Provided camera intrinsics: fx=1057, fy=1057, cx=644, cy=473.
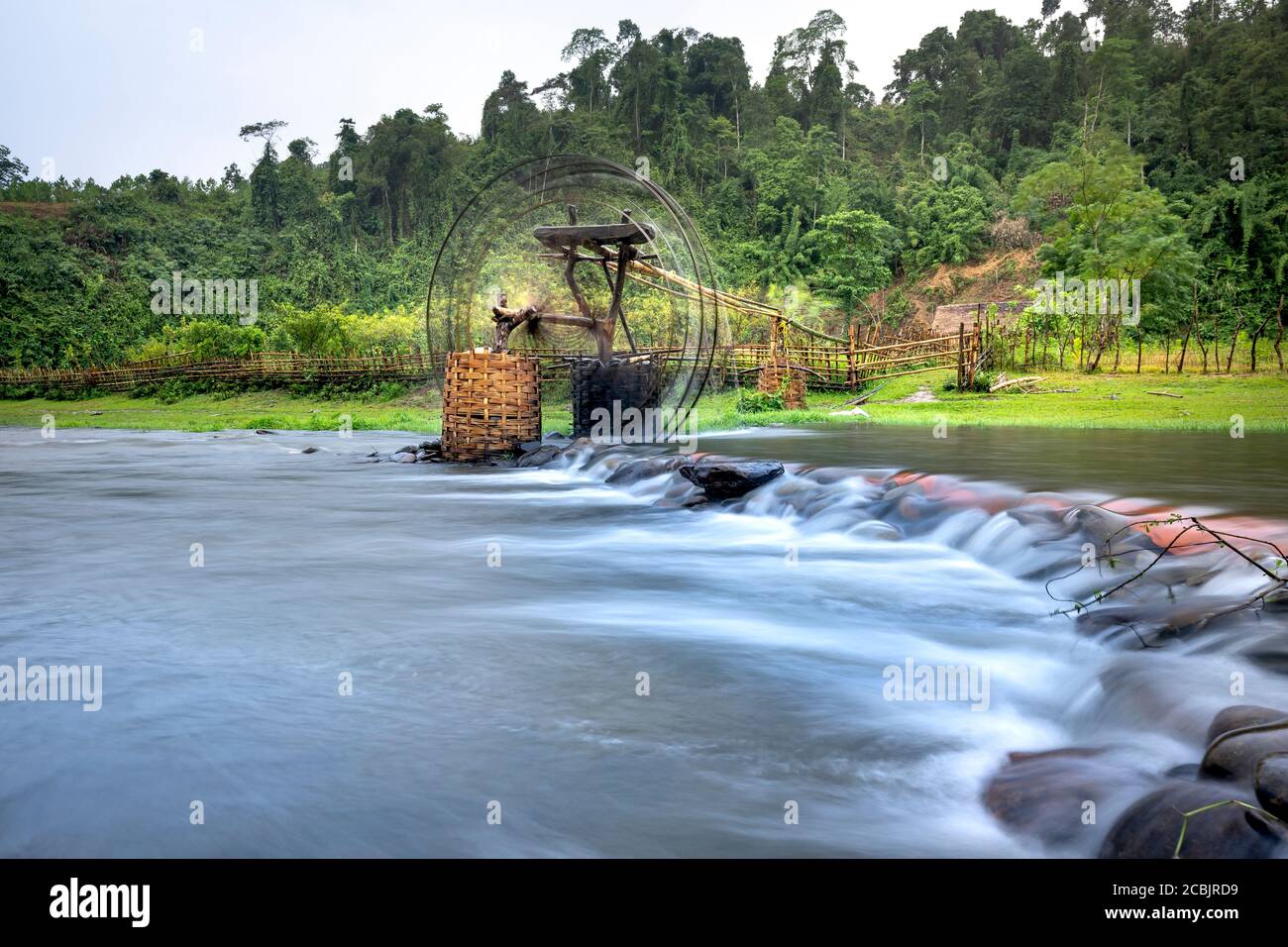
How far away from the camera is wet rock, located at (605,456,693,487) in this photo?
1193cm

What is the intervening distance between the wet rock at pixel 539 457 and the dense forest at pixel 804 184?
1919 centimetres

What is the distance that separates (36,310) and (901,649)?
161 feet

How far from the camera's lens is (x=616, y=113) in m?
66.6

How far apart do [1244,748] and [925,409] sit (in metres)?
17.2

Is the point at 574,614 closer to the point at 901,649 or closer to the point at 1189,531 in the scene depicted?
the point at 901,649

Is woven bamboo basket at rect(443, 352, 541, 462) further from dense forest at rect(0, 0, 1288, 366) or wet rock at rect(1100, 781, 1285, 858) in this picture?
dense forest at rect(0, 0, 1288, 366)

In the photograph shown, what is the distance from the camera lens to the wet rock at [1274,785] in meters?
2.79

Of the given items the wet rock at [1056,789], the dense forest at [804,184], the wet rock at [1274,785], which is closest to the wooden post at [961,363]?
the dense forest at [804,184]

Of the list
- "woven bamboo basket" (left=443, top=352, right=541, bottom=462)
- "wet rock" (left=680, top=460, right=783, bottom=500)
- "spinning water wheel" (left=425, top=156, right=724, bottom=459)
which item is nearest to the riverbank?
"spinning water wheel" (left=425, top=156, right=724, bottom=459)

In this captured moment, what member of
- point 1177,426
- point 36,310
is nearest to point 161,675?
point 1177,426

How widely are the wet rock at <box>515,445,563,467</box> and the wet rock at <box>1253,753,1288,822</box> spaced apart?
11.7 m

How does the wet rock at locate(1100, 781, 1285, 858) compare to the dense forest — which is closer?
the wet rock at locate(1100, 781, 1285, 858)
